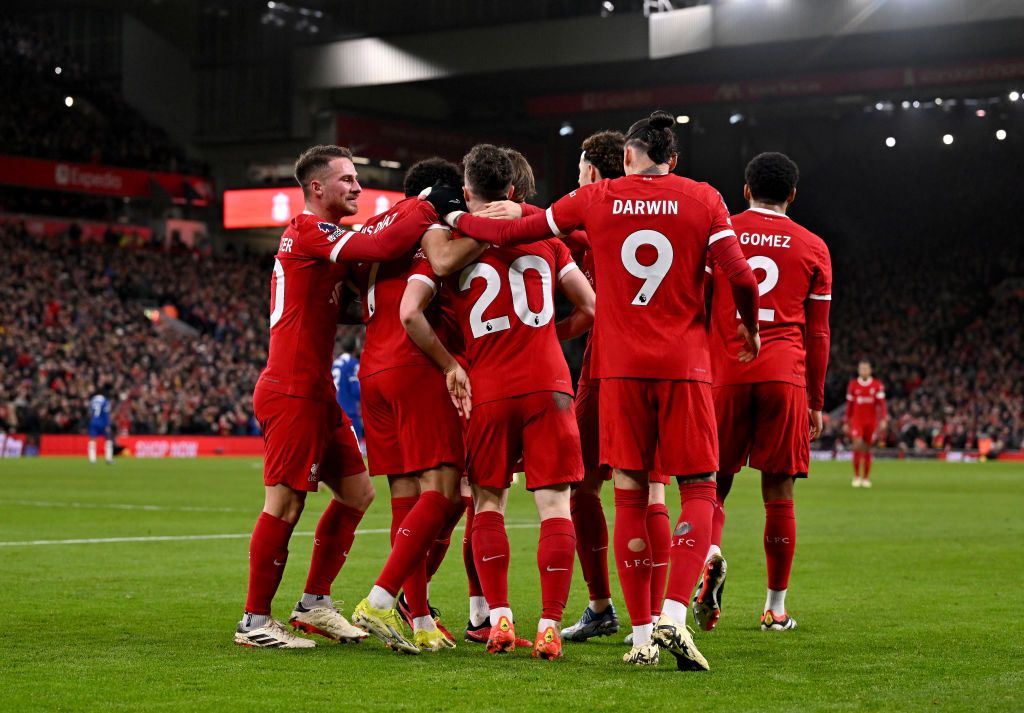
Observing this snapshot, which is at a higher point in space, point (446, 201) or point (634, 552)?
Result: point (446, 201)

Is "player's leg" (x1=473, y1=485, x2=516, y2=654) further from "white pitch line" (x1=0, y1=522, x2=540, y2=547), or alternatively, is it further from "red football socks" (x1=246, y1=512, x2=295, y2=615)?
"white pitch line" (x1=0, y1=522, x2=540, y2=547)

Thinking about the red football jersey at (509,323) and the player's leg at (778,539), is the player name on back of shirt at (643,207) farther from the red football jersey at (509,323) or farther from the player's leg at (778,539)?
the player's leg at (778,539)

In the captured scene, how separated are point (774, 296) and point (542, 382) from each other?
70.8 inches

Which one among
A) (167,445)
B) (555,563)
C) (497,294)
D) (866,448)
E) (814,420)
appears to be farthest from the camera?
(167,445)

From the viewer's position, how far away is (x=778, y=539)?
25.9 feet

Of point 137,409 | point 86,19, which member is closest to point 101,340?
point 137,409

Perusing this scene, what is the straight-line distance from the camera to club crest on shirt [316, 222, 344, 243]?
275 inches

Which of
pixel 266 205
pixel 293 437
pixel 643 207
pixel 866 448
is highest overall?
pixel 266 205

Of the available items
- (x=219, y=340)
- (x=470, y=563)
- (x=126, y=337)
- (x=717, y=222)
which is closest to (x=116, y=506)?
(x=470, y=563)

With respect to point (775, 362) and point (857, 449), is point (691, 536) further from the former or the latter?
point (857, 449)

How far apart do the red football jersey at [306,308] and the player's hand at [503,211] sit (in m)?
0.74

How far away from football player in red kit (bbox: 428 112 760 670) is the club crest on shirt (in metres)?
0.86

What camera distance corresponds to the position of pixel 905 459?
42844 millimetres

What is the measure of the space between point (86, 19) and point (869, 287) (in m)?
31.1
